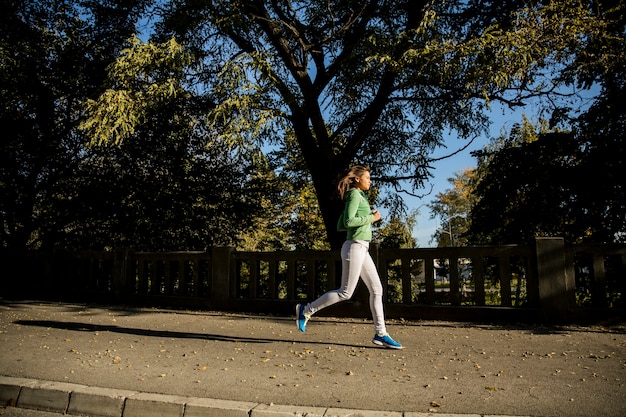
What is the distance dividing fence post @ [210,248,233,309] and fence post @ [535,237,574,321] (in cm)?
550

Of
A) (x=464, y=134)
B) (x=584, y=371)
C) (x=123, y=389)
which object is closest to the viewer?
(x=123, y=389)

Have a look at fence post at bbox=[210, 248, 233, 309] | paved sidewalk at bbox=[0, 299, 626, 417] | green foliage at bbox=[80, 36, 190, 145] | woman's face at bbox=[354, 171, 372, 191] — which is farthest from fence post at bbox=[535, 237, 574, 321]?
green foliage at bbox=[80, 36, 190, 145]

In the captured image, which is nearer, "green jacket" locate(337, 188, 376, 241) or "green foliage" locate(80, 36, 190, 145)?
"green jacket" locate(337, 188, 376, 241)

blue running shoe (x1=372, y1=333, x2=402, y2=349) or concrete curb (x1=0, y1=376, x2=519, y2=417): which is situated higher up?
blue running shoe (x1=372, y1=333, x2=402, y2=349)

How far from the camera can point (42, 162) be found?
14.4 meters

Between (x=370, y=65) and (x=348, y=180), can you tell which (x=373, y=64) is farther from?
(x=348, y=180)

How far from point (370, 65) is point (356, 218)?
4.84 metres

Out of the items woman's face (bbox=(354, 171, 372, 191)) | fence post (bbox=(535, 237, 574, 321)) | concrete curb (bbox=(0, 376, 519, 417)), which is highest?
woman's face (bbox=(354, 171, 372, 191))

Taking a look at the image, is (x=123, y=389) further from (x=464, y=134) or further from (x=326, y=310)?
(x=464, y=134)

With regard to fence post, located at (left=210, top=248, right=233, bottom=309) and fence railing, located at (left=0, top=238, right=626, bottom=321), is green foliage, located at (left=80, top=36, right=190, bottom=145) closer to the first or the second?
fence railing, located at (left=0, top=238, right=626, bottom=321)

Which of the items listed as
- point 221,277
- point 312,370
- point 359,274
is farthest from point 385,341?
point 221,277

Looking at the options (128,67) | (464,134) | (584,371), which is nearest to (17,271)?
(128,67)

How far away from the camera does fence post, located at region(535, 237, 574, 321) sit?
7133 millimetres

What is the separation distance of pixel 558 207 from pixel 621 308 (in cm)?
582
